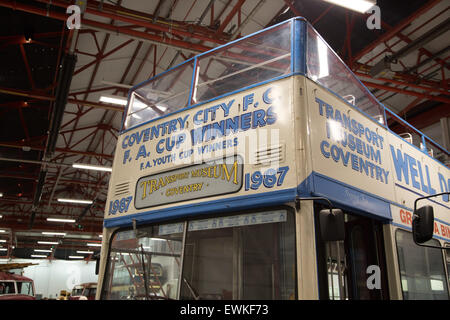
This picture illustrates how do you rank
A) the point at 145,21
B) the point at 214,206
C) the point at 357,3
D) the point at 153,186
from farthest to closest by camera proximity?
the point at 145,21
the point at 357,3
the point at 153,186
the point at 214,206

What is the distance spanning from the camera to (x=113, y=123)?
15570mm

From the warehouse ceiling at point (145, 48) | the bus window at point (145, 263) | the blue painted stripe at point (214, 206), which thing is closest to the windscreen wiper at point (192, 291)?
the bus window at point (145, 263)

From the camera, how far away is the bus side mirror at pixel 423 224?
3.32m

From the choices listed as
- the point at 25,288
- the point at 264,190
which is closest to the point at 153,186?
the point at 264,190

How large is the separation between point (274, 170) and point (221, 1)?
7.88 metres

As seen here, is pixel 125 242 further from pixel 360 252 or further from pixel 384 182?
pixel 384 182

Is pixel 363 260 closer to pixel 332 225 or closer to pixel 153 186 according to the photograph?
pixel 332 225

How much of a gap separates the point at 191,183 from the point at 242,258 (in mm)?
970

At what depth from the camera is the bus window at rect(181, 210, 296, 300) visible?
283 centimetres

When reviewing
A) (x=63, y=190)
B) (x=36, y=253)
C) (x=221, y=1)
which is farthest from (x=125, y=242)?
(x=36, y=253)

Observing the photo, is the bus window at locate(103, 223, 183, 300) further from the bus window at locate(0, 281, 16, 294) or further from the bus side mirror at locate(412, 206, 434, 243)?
the bus window at locate(0, 281, 16, 294)

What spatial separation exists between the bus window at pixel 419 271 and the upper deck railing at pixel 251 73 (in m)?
1.50

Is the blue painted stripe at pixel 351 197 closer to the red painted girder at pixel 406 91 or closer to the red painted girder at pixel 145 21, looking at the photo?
the red painted girder at pixel 145 21

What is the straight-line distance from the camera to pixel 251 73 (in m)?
4.00
